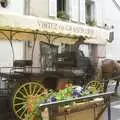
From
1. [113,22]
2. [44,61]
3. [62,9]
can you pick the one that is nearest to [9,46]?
[62,9]

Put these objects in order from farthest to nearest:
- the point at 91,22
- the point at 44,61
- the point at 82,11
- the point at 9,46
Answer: the point at 91,22, the point at 82,11, the point at 9,46, the point at 44,61

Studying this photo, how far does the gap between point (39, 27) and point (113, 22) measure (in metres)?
16.3

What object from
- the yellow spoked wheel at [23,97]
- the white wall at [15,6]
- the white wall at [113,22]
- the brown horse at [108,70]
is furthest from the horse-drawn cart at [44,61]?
the white wall at [113,22]

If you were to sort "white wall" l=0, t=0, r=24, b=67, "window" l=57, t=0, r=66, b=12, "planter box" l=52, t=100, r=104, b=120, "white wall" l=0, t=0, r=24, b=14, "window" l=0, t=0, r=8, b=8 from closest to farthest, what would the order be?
1. "planter box" l=52, t=100, r=104, b=120
2. "white wall" l=0, t=0, r=24, b=67
3. "window" l=0, t=0, r=8, b=8
4. "white wall" l=0, t=0, r=24, b=14
5. "window" l=57, t=0, r=66, b=12

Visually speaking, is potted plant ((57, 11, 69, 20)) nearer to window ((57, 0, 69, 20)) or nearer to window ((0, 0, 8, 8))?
window ((57, 0, 69, 20))

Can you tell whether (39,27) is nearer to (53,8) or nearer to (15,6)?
(15,6)

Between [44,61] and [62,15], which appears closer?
[44,61]

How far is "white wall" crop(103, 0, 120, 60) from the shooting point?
2414 cm

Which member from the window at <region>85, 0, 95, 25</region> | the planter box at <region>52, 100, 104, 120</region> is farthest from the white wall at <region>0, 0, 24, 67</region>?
the planter box at <region>52, 100, 104, 120</region>

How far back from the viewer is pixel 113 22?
81.1 feet

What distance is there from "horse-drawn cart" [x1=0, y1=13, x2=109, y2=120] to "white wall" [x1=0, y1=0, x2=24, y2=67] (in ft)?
13.7

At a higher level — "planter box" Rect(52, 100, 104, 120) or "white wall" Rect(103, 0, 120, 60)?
"white wall" Rect(103, 0, 120, 60)

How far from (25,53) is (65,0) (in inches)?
197

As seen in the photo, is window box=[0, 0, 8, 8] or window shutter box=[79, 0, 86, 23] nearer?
window box=[0, 0, 8, 8]
